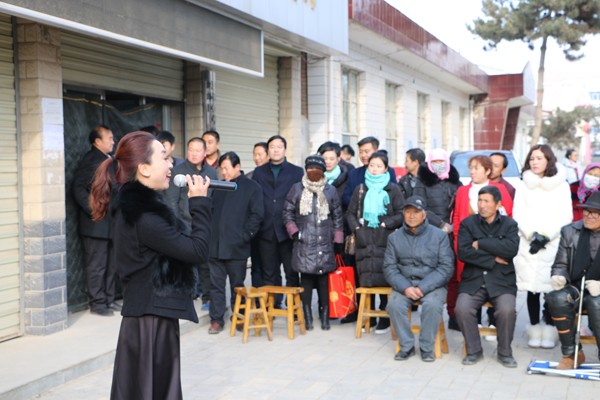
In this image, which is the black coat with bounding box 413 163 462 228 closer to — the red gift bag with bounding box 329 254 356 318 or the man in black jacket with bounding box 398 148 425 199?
the man in black jacket with bounding box 398 148 425 199

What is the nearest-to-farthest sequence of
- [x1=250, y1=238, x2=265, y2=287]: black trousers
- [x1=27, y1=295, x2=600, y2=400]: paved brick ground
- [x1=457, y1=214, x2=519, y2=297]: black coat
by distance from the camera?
1. [x1=27, y1=295, x2=600, y2=400]: paved brick ground
2. [x1=457, y1=214, x2=519, y2=297]: black coat
3. [x1=250, y1=238, x2=265, y2=287]: black trousers

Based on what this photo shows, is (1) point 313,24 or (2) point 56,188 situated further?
(1) point 313,24

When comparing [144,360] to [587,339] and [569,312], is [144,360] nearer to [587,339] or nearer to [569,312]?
[569,312]

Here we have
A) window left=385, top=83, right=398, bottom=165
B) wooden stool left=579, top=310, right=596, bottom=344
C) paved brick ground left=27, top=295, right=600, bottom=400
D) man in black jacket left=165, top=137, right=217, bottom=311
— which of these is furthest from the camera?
window left=385, top=83, right=398, bottom=165

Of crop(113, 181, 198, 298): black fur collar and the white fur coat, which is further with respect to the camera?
the white fur coat

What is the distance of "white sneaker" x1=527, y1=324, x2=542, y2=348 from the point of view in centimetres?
599

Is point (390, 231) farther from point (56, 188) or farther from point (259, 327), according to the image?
point (56, 188)

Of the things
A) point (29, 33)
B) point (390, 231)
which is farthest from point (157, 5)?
point (390, 231)

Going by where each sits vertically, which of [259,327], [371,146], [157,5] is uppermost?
[157,5]

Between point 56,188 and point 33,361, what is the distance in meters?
1.69

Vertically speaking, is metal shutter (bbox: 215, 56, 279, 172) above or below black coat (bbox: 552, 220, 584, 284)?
above

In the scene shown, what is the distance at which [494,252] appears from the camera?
560 centimetres

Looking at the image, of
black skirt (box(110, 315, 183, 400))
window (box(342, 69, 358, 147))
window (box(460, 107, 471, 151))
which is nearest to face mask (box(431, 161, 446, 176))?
black skirt (box(110, 315, 183, 400))

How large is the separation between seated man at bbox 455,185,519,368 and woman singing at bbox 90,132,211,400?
326 centimetres
